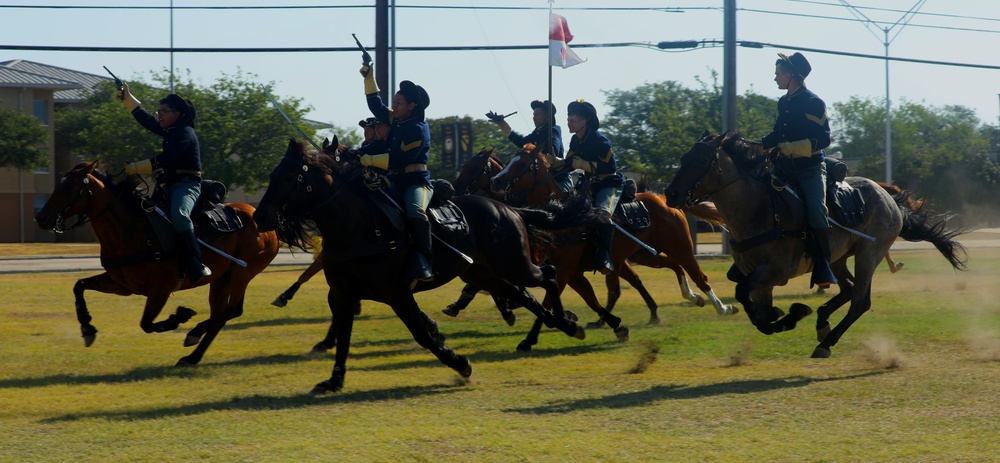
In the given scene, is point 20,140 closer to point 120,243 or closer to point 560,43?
point 560,43

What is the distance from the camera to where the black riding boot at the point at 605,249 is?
14.4m

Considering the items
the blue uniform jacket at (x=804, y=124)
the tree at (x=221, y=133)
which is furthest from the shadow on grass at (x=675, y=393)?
the tree at (x=221, y=133)

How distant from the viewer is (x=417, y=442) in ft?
26.1

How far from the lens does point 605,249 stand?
574 inches

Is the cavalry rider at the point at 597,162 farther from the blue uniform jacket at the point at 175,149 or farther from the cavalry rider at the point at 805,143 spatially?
the blue uniform jacket at the point at 175,149

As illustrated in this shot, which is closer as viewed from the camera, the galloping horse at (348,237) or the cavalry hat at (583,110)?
the galloping horse at (348,237)

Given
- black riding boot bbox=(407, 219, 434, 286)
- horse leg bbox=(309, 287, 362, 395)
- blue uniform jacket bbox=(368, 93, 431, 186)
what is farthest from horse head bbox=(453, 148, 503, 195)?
horse leg bbox=(309, 287, 362, 395)

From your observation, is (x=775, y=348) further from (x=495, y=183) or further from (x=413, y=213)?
(x=413, y=213)

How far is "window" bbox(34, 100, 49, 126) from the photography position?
192ft

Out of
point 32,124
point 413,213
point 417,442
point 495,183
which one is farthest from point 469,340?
point 32,124

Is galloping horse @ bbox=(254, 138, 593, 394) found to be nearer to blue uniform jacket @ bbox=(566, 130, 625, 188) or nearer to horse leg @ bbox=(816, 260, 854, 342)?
blue uniform jacket @ bbox=(566, 130, 625, 188)

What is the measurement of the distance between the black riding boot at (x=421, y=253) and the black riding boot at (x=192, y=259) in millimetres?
2930

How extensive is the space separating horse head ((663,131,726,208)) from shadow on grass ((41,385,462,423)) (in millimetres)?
3210

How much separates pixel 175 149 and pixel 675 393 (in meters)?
6.29
